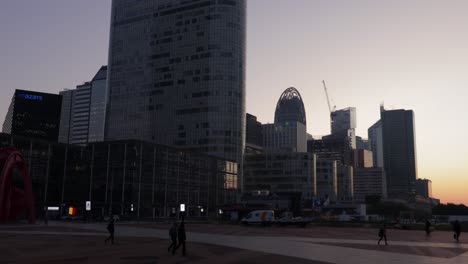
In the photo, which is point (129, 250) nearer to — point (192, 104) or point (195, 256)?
point (195, 256)

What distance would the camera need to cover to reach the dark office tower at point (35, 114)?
183 metres

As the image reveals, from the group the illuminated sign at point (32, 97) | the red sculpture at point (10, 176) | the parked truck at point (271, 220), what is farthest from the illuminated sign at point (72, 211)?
the illuminated sign at point (32, 97)

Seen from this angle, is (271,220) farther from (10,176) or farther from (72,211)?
(72,211)

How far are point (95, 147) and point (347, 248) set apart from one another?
10125 cm

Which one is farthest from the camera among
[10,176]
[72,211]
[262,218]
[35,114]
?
[35,114]

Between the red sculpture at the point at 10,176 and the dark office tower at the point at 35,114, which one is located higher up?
the dark office tower at the point at 35,114

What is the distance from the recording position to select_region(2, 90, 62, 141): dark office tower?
7219 inches

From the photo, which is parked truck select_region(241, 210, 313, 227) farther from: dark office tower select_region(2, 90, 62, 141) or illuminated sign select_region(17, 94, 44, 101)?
illuminated sign select_region(17, 94, 44, 101)

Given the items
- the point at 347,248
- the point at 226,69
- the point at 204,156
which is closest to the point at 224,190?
the point at 204,156

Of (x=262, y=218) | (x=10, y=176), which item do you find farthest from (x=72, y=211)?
(x=262, y=218)

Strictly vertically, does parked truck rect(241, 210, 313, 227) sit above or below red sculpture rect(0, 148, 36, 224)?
below

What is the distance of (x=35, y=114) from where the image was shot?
18662 cm

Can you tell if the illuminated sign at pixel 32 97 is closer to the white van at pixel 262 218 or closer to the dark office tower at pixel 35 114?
the dark office tower at pixel 35 114

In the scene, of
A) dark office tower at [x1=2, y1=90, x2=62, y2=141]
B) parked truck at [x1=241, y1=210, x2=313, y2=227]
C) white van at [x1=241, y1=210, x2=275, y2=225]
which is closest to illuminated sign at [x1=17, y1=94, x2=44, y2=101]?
dark office tower at [x1=2, y1=90, x2=62, y2=141]
